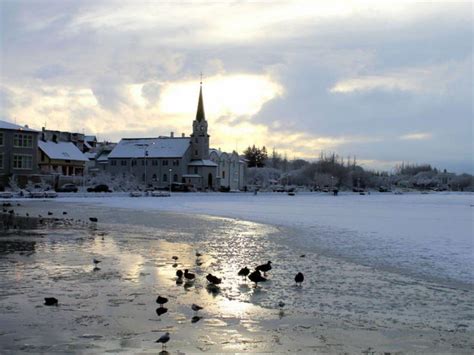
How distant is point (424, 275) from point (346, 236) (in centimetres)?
978

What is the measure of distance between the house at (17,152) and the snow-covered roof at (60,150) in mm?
13424

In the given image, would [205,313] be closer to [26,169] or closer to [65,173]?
[26,169]

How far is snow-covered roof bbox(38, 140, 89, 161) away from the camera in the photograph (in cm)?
9600

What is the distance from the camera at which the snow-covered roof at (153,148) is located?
376 feet

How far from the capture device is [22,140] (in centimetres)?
8081

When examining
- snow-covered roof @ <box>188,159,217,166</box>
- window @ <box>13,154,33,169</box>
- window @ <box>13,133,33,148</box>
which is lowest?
window @ <box>13,154,33,169</box>

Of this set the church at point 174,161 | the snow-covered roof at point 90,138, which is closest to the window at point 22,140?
the church at point 174,161

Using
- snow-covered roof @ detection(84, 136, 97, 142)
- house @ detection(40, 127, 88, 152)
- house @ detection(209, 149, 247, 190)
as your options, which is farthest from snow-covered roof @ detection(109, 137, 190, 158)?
snow-covered roof @ detection(84, 136, 97, 142)

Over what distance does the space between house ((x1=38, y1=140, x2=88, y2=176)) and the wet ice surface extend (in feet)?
261

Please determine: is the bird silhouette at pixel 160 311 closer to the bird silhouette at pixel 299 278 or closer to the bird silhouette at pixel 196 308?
the bird silhouette at pixel 196 308

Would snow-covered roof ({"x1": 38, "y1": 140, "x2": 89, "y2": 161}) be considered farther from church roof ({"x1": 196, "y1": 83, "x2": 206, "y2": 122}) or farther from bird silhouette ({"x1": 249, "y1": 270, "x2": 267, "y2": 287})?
bird silhouette ({"x1": 249, "y1": 270, "x2": 267, "y2": 287})

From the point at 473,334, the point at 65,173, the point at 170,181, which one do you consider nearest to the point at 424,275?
the point at 473,334

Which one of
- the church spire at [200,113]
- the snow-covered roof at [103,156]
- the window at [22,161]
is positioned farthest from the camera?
the snow-covered roof at [103,156]

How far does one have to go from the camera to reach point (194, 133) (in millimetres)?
116125
